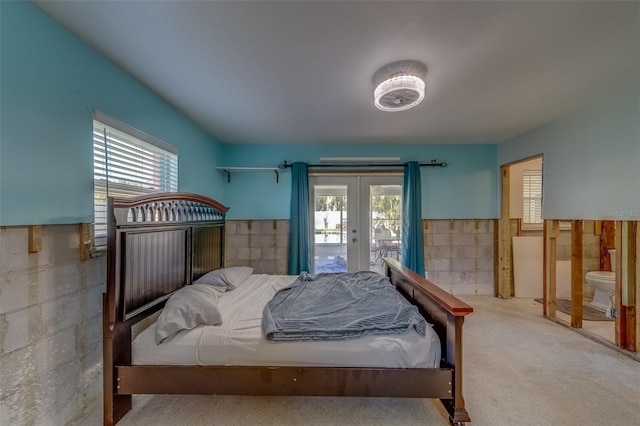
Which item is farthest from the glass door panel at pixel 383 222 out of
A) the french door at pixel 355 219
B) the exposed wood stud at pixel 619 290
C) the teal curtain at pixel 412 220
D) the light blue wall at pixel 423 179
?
the exposed wood stud at pixel 619 290

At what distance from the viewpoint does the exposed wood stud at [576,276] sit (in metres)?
2.81

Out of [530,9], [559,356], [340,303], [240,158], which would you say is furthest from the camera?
[240,158]

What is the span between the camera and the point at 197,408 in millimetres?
1672

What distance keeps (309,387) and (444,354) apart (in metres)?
0.85

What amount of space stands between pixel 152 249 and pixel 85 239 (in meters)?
0.36

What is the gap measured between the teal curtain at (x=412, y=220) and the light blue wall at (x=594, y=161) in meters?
1.49

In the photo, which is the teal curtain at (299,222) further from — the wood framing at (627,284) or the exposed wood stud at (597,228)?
the exposed wood stud at (597,228)

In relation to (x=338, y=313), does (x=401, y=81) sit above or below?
above

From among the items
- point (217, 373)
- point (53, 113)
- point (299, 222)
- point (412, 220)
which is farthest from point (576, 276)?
point (53, 113)

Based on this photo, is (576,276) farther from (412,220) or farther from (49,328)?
(49,328)

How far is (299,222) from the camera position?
382 centimetres

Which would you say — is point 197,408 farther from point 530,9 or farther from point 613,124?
point 613,124

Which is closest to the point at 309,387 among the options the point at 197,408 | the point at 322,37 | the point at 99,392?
the point at 197,408

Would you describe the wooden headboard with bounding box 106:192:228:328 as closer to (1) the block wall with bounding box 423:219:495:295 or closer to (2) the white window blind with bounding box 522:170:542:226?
(1) the block wall with bounding box 423:219:495:295
